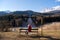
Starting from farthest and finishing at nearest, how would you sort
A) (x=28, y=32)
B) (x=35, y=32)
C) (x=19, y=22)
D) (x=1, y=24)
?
(x=19, y=22)
(x=1, y=24)
(x=35, y=32)
(x=28, y=32)

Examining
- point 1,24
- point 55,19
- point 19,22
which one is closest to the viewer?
point 1,24

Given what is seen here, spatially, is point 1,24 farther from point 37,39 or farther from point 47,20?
point 47,20

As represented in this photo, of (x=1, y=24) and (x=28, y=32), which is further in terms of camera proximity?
(x=1, y=24)

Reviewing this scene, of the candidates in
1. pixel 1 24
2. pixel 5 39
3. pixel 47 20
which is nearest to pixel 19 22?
pixel 47 20

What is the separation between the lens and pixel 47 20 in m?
45.8

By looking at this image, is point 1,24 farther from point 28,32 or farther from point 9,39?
point 9,39

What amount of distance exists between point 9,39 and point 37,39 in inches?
77.5

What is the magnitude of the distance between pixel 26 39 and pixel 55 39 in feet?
6.67

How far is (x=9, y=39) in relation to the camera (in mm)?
14211

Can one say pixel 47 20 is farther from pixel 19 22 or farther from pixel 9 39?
pixel 9 39

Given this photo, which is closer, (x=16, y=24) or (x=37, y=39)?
(x=37, y=39)

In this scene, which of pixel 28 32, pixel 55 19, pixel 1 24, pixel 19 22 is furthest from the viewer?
pixel 55 19

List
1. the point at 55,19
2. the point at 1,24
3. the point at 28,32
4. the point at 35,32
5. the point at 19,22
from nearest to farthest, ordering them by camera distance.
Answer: the point at 28,32
the point at 35,32
the point at 1,24
the point at 19,22
the point at 55,19

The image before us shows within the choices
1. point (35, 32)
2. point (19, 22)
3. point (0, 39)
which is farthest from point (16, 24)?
point (0, 39)
